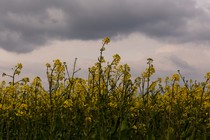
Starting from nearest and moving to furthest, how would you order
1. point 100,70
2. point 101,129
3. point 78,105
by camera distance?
point 101,129 < point 100,70 < point 78,105

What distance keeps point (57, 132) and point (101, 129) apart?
133 cm

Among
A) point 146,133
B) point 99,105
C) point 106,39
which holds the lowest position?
point 146,133

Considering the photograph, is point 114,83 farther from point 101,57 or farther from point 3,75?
point 3,75

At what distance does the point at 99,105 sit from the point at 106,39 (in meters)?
1.02

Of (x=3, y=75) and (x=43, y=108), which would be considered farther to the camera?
(x=43, y=108)

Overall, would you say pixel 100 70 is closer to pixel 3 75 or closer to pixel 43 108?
pixel 3 75

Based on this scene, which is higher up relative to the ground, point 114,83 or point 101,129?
point 114,83

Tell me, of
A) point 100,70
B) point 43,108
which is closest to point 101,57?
point 100,70

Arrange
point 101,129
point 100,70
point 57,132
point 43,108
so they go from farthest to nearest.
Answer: point 43,108, point 57,132, point 100,70, point 101,129

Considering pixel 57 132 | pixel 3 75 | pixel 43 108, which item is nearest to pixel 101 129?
pixel 57 132

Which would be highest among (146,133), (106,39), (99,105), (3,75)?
(106,39)

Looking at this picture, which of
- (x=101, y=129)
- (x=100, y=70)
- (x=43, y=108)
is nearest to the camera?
(x=101, y=129)

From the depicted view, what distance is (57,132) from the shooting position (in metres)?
6.56

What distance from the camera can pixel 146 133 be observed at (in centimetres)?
614
